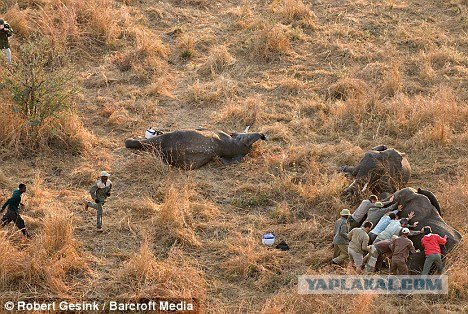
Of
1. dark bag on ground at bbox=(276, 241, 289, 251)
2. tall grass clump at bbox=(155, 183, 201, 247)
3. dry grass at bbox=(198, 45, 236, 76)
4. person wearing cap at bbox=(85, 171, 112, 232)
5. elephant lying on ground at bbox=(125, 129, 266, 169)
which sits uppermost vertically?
dry grass at bbox=(198, 45, 236, 76)

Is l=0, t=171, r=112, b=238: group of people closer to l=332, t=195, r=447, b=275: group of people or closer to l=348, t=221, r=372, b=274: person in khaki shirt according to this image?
l=332, t=195, r=447, b=275: group of people

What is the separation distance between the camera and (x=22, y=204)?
370 inches

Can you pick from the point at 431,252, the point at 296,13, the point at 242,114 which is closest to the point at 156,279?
the point at 431,252

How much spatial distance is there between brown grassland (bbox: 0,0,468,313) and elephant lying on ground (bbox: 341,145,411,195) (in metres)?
0.34

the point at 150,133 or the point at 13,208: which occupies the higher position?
the point at 150,133

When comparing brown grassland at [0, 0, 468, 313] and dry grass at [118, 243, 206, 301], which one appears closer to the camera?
dry grass at [118, 243, 206, 301]

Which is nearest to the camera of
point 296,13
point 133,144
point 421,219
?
point 421,219

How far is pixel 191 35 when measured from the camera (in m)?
16.6

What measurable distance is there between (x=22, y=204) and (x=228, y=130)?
4615 millimetres

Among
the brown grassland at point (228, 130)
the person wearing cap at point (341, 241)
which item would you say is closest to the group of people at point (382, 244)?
the person wearing cap at point (341, 241)

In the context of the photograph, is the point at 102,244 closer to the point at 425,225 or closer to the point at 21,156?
the point at 21,156

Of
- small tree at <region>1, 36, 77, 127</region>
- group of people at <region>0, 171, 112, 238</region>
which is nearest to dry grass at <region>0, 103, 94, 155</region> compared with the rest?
small tree at <region>1, 36, 77, 127</region>

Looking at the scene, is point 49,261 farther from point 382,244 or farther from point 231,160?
point 231,160

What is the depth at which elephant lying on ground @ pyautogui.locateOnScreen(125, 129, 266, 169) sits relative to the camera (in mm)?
11711
